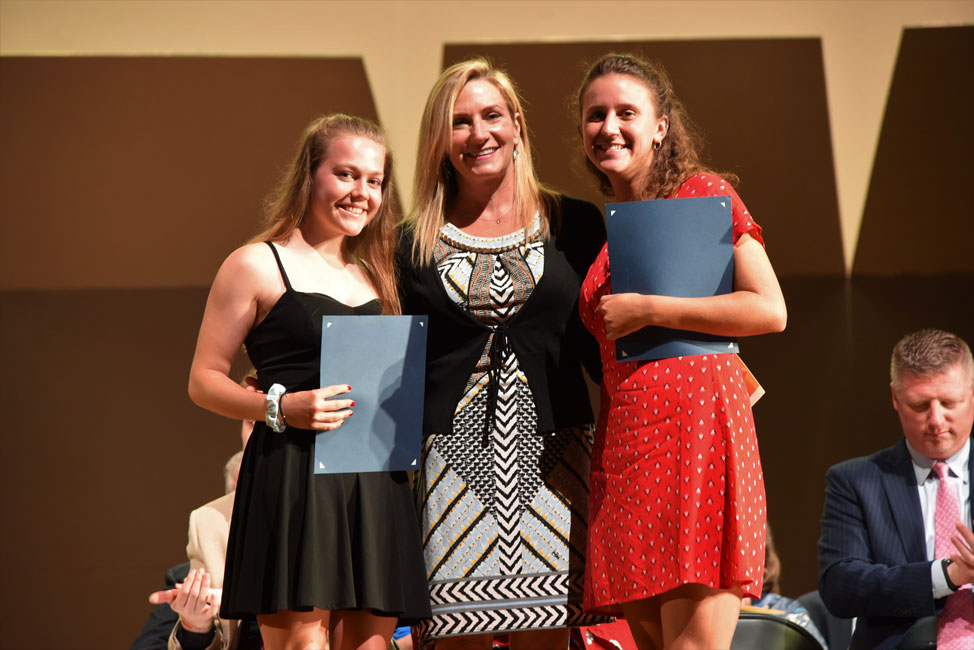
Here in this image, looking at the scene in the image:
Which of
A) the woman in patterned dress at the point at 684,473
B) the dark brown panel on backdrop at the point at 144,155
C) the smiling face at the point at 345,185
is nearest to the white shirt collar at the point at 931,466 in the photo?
the woman in patterned dress at the point at 684,473

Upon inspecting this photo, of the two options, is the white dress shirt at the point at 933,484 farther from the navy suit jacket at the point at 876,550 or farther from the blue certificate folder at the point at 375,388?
the blue certificate folder at the point at 375,388

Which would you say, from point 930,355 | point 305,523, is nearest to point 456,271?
point 305,523

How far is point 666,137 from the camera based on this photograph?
2.23 meters

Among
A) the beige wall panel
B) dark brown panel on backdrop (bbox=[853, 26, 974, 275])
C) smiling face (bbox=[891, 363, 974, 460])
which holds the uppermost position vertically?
the beige wall panel

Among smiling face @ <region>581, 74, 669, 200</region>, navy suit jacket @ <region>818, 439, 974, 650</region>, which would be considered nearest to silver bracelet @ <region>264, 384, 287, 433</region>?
smiling face @ <region>581, 74, 669, 200</region>

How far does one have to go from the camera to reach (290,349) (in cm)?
209

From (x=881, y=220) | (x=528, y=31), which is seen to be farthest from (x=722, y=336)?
(x=881, y=220)

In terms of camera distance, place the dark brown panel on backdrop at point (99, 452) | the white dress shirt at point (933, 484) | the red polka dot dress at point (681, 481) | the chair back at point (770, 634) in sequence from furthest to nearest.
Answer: the dark brown panel on backdrop at point (99, 452)
the white dress shirt at point (933, 484)
the chair back at point (770, 634)
the red polka dot dress at point (681, 481)

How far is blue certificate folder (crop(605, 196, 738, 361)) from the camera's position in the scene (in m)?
1.98

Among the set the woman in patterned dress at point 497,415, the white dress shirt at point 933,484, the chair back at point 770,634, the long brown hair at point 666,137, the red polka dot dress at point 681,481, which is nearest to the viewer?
the red polka dot dress at point 681,481

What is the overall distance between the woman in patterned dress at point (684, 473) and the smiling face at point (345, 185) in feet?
1.96

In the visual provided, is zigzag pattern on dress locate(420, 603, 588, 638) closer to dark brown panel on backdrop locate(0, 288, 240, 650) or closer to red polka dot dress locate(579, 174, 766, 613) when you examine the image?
red polka dot dress locate(579, 174, 766, 613)

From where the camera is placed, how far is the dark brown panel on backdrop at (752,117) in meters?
4.53

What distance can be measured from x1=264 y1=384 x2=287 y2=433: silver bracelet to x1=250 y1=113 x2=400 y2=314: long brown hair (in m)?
0.37
